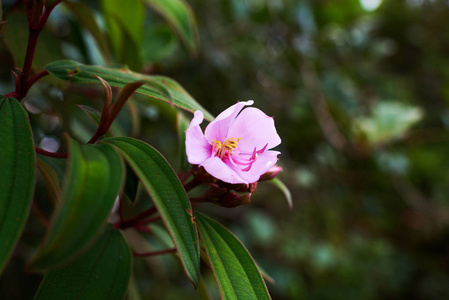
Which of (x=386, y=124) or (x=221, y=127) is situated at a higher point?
(x=221, y=127)

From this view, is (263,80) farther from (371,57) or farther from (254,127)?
(254,127)

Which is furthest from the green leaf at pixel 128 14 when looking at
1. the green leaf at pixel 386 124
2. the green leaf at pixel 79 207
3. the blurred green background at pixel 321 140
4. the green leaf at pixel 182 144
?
the green leaf at pixel 386 124

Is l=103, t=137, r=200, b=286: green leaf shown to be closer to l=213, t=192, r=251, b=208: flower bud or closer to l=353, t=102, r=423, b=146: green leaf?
l=213, t=192, r=251, b=208: flower bud

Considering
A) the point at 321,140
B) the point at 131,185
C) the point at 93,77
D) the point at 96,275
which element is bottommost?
the point at 321,140

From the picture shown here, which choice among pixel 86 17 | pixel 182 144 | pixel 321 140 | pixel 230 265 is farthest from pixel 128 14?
pixel 321 140

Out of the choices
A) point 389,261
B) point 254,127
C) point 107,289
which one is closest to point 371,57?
point 389,261

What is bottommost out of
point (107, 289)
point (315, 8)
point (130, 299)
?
point (130, 299)

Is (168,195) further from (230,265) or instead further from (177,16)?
(177,16)

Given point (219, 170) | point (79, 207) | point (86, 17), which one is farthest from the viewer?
point (86, 17)
